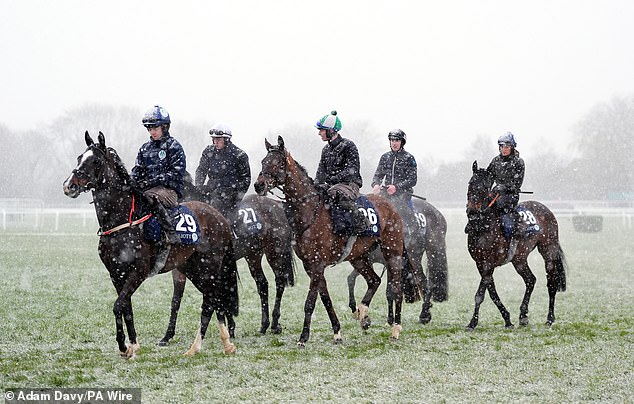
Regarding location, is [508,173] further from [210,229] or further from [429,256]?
[210,229]

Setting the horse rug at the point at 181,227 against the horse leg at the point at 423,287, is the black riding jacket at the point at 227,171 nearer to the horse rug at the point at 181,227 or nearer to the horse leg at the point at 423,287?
the horse rug at the point at 181,227

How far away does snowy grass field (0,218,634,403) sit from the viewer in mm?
6066

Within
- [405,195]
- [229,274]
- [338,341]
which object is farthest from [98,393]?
[405,195]

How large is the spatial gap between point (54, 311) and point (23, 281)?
3610 mm

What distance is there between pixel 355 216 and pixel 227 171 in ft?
6.10

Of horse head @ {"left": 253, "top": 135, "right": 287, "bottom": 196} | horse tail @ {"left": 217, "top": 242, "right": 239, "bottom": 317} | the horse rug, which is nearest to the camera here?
the horse rug

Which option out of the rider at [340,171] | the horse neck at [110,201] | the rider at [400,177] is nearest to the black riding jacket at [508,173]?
the rider at [400,177]

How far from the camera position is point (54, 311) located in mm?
10336

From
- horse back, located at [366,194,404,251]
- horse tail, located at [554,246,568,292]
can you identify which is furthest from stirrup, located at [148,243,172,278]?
horse tail, located at [554,246,568,292]

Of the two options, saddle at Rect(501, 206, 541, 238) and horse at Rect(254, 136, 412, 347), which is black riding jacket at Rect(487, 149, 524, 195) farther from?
horse at Rect(254, 136, 412, 347)

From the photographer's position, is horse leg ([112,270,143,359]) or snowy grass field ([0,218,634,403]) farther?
horse leg ([112,270,143,359])

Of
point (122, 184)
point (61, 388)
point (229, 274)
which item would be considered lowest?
point (61, 388)

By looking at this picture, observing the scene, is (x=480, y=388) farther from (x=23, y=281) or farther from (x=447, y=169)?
(x=447, y=169)

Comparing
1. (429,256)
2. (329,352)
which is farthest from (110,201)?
(429,256)
